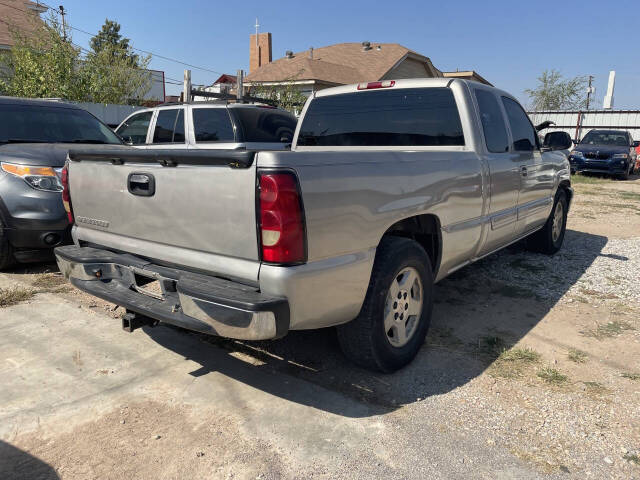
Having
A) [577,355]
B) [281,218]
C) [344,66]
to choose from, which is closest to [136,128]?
[281,218]

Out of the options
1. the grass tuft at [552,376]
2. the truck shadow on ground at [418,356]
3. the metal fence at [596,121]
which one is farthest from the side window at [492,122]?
the metal fence at [596,121]

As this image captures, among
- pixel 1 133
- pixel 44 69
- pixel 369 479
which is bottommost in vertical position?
pixel 369 479

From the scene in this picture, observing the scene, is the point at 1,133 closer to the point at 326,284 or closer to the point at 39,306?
the point at 39,306

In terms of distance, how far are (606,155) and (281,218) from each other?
58.2ft

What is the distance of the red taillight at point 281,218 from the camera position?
87.0 inches

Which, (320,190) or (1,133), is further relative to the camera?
(1,133)

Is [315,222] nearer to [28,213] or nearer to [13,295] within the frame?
[13,295]

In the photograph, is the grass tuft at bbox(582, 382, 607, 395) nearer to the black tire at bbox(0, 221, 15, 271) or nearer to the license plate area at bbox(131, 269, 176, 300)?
the license plate area at bbox(131, 269, 176, 300)

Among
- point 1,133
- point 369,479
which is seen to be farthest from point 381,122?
point 1,133

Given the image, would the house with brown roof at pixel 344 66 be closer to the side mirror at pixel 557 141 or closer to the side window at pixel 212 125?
the side window at pixel 212 125

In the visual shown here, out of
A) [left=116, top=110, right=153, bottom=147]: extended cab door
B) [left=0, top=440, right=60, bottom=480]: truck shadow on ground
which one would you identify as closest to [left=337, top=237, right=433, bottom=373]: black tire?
[left=0, top=440, right=60, bottom=480]: truck shadow on ground

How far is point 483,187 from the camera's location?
3.80 m

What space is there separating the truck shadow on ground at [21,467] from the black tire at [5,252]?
121 inches

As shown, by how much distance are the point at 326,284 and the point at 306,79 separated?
21114 millimetres
